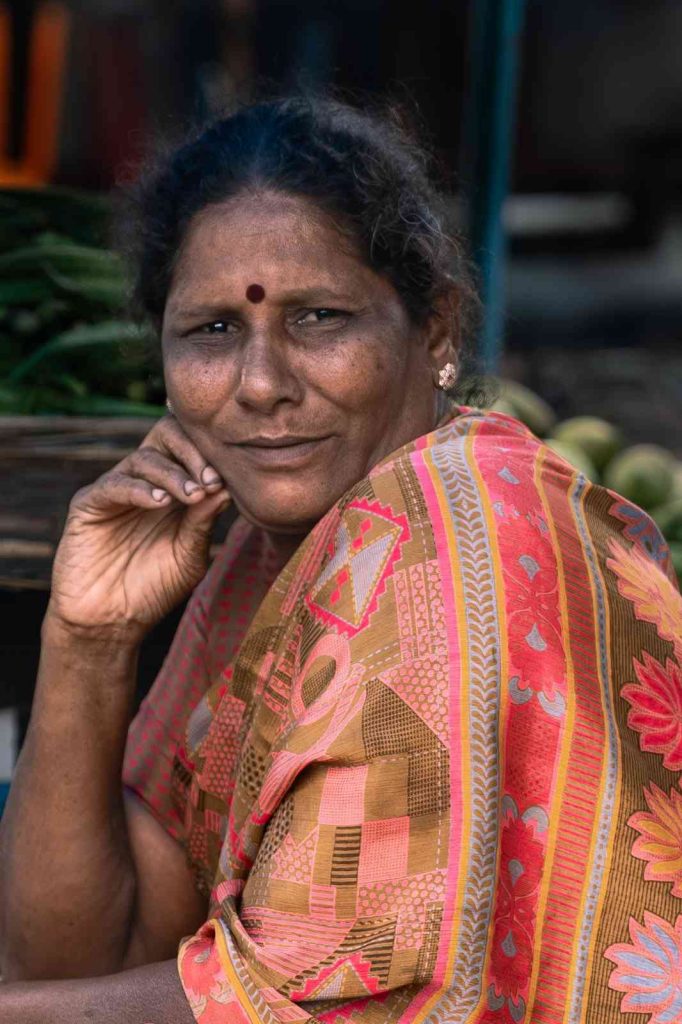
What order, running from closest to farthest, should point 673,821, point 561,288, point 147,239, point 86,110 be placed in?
point 673,821 < point 147,239 < point 86,110 < point 561,288

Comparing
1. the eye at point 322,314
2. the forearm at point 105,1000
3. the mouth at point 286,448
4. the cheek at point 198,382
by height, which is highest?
the eye at point 322,314

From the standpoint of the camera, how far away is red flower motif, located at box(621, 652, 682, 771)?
1635 mm

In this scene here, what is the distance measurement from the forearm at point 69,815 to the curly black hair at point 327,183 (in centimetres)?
59

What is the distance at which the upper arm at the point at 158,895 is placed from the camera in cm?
222

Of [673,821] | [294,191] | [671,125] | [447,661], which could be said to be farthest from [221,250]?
[671,125]

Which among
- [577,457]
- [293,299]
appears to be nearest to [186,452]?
[293,299]

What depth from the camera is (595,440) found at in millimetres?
4172

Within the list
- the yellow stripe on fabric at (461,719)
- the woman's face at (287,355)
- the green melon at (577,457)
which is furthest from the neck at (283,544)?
the green melon at (577,457)

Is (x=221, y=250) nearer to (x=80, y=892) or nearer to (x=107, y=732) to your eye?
(x=107, y=732)

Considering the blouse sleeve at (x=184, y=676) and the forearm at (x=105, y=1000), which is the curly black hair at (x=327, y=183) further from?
the forearm at (x=105, y=1000)

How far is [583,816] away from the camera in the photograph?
157 centimetres

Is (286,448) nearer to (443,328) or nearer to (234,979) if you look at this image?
(443,328)

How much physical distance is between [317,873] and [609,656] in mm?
429

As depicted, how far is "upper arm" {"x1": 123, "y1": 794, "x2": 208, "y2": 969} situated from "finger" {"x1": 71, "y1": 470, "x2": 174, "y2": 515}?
0.51 metres
